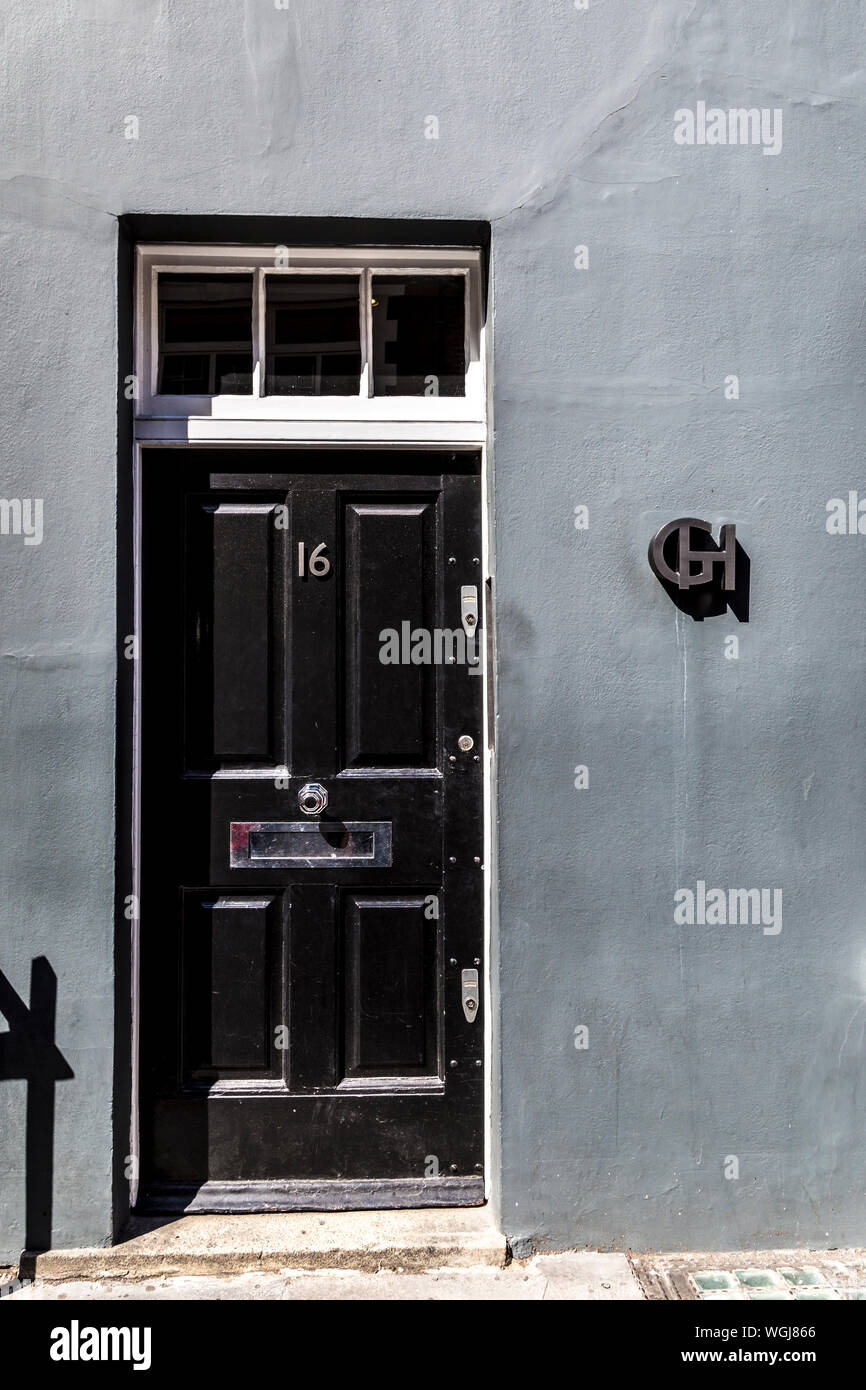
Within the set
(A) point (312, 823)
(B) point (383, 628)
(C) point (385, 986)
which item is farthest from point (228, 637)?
(C) point (385, 986)

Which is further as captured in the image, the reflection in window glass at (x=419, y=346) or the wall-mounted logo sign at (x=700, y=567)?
the reflection in window glass at (x=419, y=346)

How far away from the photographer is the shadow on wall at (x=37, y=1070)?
312 centimetres

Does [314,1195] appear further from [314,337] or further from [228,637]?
[314,337]

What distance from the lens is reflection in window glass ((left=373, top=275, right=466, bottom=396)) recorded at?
11.4ft

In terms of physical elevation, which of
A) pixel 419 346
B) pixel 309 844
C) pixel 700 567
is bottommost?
pixel 309 844

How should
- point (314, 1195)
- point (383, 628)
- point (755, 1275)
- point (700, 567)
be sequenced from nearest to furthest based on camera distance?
point (755, 1275)
point (700, 567)
point (314, 1195)
point (383, 628)

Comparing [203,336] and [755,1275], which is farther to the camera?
[203,336]

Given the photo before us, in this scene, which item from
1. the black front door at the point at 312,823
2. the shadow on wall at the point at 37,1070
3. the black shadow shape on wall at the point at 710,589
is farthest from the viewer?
the black front door at the point at 312,823

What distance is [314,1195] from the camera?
11.0 ft

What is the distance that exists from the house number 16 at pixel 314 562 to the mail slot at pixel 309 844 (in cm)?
89

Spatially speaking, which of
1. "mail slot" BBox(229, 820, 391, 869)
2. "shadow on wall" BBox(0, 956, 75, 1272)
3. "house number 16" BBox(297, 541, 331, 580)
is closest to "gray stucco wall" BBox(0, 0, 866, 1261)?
"shadow on wall" BBox(0, 956, 75, 1272)

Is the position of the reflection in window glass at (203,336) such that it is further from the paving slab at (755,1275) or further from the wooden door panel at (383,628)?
the paving slab at (755,1275)

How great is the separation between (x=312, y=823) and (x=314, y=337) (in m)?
1.74

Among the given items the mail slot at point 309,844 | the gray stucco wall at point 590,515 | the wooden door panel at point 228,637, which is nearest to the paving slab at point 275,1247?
the gray stucco wall at point 590,515
